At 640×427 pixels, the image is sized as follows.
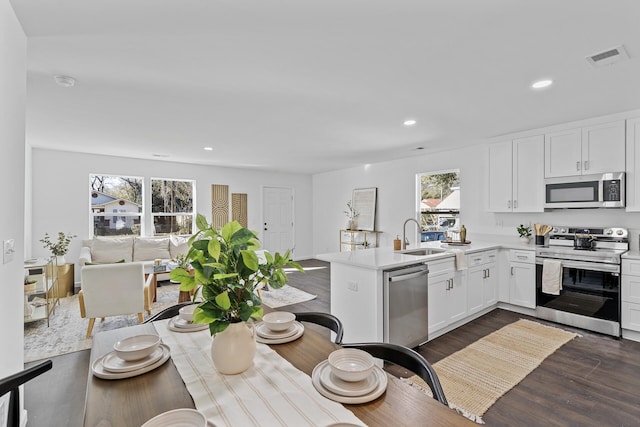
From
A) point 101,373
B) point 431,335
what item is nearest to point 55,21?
point 101,373

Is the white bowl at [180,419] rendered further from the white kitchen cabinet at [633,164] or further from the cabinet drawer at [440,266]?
the white kitchen cabinet at [633,164]

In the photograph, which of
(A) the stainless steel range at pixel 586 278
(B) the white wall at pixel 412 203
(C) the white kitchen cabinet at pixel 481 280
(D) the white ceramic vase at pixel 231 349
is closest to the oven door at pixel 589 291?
(A) the stainless steel range at pixel 586 278

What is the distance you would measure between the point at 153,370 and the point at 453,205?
5206 millimetres

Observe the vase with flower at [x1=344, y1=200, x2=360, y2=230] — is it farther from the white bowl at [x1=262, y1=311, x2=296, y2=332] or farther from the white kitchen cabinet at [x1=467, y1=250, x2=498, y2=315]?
the white bowl at [x1=262, y1=311, x2=296, y2=332]

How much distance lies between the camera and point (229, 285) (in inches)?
42.1

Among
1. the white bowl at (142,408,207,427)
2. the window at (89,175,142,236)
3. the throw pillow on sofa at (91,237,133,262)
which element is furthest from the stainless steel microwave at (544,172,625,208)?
the window at (89,175,142,236)

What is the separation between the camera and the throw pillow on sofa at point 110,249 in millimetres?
5281

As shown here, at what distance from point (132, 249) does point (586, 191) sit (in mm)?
6881

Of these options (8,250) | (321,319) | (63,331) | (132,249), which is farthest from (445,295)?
(132,249)

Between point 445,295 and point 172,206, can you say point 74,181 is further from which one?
point 445,295

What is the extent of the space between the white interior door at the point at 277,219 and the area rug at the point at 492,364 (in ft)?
18.2

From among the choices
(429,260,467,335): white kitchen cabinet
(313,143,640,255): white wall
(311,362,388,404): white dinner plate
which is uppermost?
(313,143,640,255): white wall

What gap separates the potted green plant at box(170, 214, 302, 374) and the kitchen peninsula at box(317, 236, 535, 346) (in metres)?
1.64

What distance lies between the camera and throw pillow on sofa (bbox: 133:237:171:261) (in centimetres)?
562
